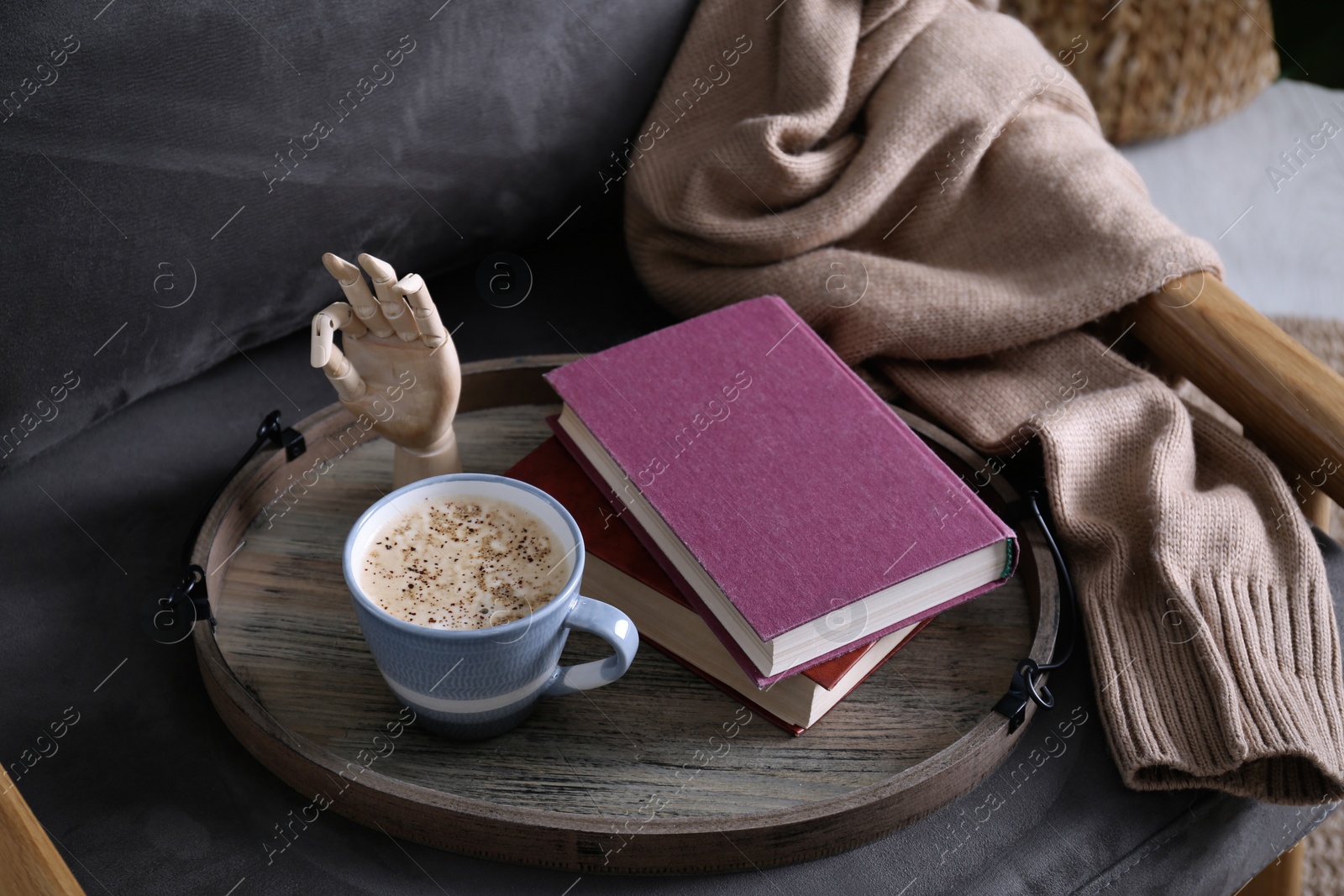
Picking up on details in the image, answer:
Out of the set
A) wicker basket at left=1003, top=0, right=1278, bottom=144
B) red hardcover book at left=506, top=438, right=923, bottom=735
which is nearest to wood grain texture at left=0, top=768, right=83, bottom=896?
red hardcover book at left=506, top=438, right=923, bottom=735

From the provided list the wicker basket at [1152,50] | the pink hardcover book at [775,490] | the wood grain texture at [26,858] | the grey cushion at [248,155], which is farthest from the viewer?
the wicker basket at [1152,50]

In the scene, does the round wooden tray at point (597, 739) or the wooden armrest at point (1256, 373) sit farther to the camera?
the wooden armrest at point (1256, 373)

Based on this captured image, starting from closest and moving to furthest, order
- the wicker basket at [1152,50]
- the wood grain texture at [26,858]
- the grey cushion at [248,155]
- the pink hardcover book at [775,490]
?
the wood grain texture at [26,858] < the pink hardcover book at [775,490] < the grey cushion at [248,155] < the wicker basket at [1152,50]

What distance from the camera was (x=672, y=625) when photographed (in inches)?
25.1

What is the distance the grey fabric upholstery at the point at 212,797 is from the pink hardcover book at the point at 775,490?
4.5 inches

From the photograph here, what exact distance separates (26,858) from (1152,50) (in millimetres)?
1419

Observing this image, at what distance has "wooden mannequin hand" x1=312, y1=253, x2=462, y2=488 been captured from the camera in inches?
23.9

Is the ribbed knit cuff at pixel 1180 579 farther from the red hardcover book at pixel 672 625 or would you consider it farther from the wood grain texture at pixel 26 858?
the wood grain texture at pixel 26 858

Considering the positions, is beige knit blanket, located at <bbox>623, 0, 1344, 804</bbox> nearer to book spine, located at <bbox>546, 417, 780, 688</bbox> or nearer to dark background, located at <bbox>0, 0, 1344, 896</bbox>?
dark background, located at <bbox>0, 0, 1344, 896</bbox>

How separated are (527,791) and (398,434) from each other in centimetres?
24

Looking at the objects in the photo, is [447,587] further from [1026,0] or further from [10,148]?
[1026,0]

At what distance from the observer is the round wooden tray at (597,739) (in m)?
0.54

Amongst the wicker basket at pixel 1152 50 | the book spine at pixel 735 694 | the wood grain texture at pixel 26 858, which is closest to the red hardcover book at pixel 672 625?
the book spine at pixel 735 694

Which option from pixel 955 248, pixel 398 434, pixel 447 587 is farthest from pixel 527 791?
pixel 955 248
